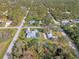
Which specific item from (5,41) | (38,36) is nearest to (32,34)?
(38,36)

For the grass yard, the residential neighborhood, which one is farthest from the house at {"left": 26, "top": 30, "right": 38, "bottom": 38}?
the grass yard

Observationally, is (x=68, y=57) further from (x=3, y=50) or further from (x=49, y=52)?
(x=3, y=50)

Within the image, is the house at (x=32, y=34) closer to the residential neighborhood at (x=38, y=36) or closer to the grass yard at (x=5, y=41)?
the residential neighborhood at (x=38, y=36)

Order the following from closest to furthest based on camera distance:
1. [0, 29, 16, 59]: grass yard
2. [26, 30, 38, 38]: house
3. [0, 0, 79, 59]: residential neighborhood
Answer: [0, 0, 79, 59]: residential neighborhood < [0, 29, 16, 59]: grass yard < [26, 30, 38, 38]: house

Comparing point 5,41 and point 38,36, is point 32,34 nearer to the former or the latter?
point 38,36

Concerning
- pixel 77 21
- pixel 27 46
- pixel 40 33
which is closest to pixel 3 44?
pixel 27 46

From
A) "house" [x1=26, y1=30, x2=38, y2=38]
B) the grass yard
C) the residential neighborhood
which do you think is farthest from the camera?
"house" [x1=26, y1=30, x2=38, y2=38]

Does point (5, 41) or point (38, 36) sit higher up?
point (5, 41)

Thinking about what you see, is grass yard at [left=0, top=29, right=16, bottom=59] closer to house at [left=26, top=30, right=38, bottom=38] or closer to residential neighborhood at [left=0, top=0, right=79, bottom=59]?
residential neighborhood at [left=0, top=0, right=79, bottom=59]

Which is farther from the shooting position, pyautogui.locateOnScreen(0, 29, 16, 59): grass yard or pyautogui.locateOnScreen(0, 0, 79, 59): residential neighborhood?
pyautogui.locateOnScreen(0, 29, 16, 59): grass yard

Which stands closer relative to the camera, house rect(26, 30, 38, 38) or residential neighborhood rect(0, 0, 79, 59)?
residential neighborhood rect(0, 0, 79, 59)

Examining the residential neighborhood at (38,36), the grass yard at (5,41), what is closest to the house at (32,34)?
the residential neighborhood at (38,36)
